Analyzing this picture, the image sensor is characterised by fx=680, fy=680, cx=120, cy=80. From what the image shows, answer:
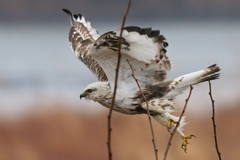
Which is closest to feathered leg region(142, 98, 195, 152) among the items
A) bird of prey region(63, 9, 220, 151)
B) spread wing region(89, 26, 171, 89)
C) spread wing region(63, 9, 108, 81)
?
bird of prey region(63, 9, 220, 151)

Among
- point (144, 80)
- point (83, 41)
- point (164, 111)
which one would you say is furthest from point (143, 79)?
point (83, 41)

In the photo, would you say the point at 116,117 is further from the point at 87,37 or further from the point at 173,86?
the point at 173,86

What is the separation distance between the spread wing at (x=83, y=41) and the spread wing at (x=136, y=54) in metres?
0.29

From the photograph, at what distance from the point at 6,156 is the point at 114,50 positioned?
2.60m

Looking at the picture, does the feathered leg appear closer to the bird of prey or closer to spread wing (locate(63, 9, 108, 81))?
the bird of prey

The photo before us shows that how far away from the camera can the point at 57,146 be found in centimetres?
519

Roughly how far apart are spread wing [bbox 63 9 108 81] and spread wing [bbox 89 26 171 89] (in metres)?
0.29

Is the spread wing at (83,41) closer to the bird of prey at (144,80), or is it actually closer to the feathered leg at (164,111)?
the bird of prey at (144,80)

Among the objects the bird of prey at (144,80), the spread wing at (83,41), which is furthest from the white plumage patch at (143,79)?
the spread wing at (83,41)

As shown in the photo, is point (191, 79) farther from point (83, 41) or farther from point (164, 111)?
point (83, 41)

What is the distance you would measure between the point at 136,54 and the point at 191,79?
34 cm

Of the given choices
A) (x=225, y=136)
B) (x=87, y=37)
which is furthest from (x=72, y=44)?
(x=225, y=136)

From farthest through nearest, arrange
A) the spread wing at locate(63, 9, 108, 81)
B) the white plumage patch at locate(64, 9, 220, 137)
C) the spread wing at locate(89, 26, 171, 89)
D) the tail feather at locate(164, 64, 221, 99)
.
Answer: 1. the spread wing at locate(63, 9, 108, 81)
2. the tail feather at locate(164, 64, 221, 99)
3. the white plumage patch at locate(64, 9, 220, 137)
4. the spread wing at locate(89, 26, 171, 89)

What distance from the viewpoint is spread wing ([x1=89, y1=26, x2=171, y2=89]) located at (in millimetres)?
2711
